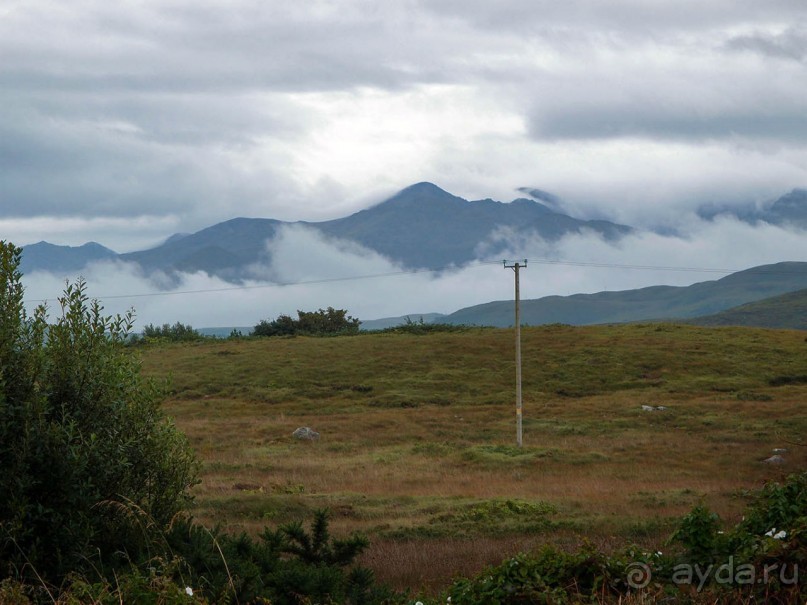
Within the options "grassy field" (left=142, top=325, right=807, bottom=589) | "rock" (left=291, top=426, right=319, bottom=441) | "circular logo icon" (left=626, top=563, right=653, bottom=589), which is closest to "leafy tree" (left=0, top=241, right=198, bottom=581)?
"circular logo icon" (left=626, top=563, right=653, bottom=589)

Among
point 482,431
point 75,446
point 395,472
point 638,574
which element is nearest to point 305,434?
point 482,431

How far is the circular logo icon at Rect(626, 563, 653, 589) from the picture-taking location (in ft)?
→ 28.3

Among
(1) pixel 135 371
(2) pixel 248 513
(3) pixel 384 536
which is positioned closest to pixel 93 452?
(1) pixel 135 371

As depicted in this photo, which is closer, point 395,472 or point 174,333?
point 395,472

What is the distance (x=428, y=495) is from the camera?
30.1 meters

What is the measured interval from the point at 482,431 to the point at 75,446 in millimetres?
41329

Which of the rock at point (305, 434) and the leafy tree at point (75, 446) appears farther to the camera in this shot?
the rock at point (305, 434)

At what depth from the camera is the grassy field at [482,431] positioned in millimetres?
24109

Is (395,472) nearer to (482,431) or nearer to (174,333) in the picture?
(482,431)

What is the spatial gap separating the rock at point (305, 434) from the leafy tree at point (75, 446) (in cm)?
3532

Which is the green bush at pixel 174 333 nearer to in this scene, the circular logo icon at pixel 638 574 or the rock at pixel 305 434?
the rock at pixel 305 434

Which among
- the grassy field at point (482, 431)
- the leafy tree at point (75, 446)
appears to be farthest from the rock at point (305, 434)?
the leafy tree at point (75, 446)

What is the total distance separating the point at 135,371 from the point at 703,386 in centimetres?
6161

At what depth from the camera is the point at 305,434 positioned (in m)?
47.5
